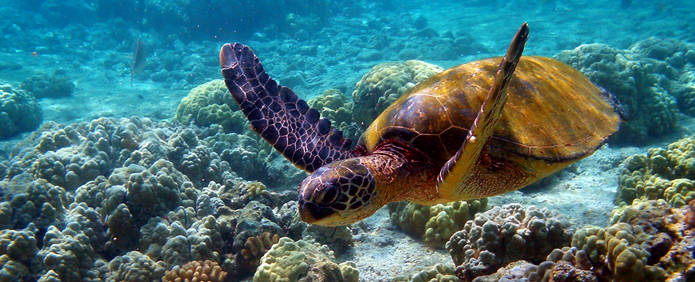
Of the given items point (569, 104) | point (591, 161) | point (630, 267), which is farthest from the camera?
point (591, 161)

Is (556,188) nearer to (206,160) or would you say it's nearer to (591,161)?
(591,161)

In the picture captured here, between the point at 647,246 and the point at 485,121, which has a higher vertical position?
the point at 485,121

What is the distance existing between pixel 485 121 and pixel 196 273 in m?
3.19

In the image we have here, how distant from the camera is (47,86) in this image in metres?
12.9

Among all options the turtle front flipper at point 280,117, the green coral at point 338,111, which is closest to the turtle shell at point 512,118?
the turtle front flipper at point 280,117

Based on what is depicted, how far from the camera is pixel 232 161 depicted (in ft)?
21.2

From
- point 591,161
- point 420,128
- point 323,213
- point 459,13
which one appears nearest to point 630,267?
point 420,128

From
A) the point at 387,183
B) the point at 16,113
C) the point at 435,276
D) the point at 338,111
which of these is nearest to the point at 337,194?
the point at 387,183

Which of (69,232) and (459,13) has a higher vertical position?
(459,13)

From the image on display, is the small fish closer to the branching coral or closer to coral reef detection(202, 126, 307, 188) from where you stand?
coral reef detection(202, 126, 307, 188)

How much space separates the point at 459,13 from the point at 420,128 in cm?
2716

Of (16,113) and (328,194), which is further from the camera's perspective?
(16,113)

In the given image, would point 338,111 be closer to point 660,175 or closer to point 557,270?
point 660,175

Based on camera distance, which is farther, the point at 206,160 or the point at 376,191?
the point at 206,160
